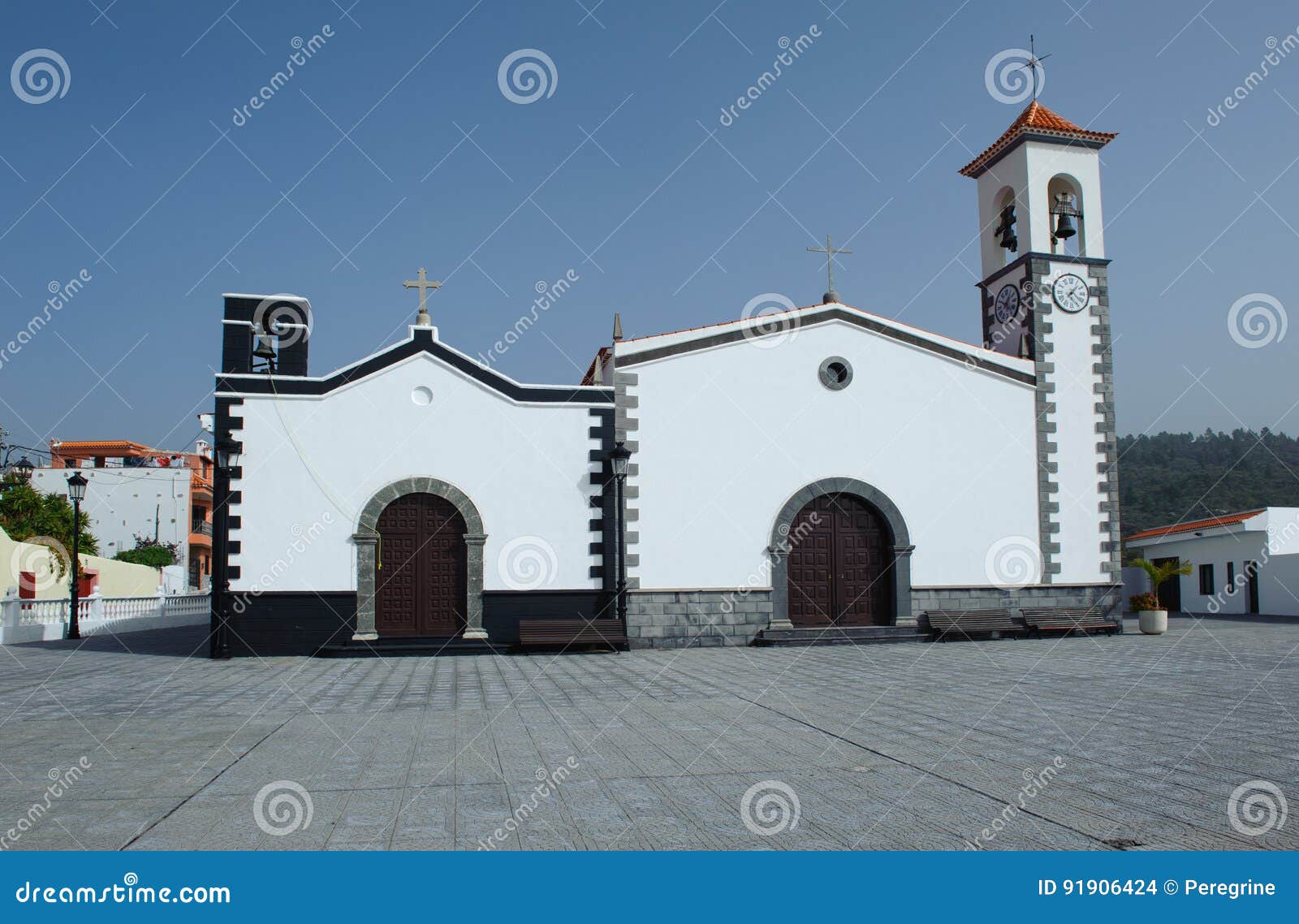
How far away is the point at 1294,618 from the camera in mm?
25062

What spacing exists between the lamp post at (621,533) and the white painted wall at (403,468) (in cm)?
47

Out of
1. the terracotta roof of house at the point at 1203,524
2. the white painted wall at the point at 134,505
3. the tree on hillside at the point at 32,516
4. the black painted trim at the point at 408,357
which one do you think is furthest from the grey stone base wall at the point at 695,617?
the white painted wall at the point at 134,505

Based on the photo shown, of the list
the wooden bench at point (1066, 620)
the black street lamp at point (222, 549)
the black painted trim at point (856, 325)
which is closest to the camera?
the black street lamp at point (222, 549)

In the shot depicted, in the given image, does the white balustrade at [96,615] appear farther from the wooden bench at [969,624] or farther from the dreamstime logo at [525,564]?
the wooden bench at [969,624]

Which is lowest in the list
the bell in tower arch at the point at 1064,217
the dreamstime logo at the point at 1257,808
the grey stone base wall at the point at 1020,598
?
the dreamstime logo at the point at 1257,808

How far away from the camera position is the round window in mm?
18125

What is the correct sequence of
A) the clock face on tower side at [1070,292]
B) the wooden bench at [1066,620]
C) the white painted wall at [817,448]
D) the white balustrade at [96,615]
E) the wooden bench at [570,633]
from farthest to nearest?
the white balustrade at [96,615] < the clock face on tower side at [1070,292] < the wooden bench at [1066,620] < the white painted wall at [817,448] < the wooden bench at [570,633]

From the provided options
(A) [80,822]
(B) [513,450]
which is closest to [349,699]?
(A) [80,822]

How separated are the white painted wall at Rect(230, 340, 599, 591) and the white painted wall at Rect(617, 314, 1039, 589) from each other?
1.33 m

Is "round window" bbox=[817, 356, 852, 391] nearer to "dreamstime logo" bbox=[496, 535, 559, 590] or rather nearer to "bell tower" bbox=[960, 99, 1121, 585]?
"bell tower" bbox=[960, 99, 1121, 585]

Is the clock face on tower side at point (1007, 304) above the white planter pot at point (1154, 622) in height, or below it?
above

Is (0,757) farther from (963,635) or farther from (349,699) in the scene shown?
(963,635)

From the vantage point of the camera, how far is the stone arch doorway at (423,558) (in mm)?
16312

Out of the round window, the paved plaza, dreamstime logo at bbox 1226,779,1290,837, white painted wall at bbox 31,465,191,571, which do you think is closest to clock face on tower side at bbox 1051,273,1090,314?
the round window
